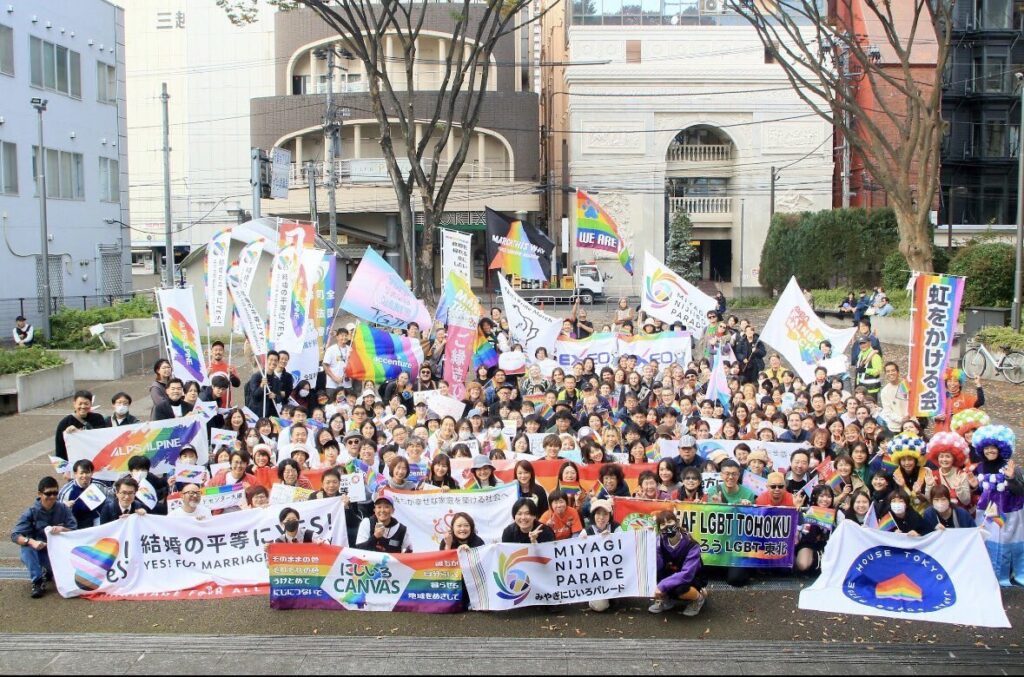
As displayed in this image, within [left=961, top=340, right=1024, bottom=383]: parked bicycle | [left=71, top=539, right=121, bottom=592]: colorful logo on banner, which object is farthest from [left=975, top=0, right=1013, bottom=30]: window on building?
[left=71, top=539, right=121, bottom=592]: colorful logo on banner

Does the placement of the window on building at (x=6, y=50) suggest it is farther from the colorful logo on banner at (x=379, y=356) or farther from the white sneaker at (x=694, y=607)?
the white sneaker at (x=694, y=607)

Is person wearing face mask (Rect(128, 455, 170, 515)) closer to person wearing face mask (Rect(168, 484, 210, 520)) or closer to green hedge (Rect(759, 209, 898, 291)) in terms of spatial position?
person wearing face mask (Rect(168, 484, 210, 520))

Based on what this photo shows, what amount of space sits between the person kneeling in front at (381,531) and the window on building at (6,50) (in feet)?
80.0

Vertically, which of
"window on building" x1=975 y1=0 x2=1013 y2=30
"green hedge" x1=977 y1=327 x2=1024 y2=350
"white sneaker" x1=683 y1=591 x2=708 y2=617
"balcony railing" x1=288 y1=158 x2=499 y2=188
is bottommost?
"white sneaker" x1=683 y1=591 x2=708 y2=617

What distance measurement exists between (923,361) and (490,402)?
5.42 metres

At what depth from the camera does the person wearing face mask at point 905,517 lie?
8.72 meters

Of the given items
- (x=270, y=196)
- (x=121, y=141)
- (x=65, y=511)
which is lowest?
(x=65, y=511)

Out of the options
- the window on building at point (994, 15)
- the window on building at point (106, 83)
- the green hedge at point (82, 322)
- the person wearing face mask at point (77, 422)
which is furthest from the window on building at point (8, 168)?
the window on building at point (994, 15)

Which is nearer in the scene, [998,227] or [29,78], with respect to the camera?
[29,78]

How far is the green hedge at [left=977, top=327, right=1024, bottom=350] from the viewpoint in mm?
20419

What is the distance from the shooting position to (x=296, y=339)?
1432 cm

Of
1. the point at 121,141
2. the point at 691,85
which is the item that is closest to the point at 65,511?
the point at 121,141

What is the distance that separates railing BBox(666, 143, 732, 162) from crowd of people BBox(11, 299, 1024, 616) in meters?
34.6

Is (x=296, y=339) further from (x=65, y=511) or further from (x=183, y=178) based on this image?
(x=183, y=178)
